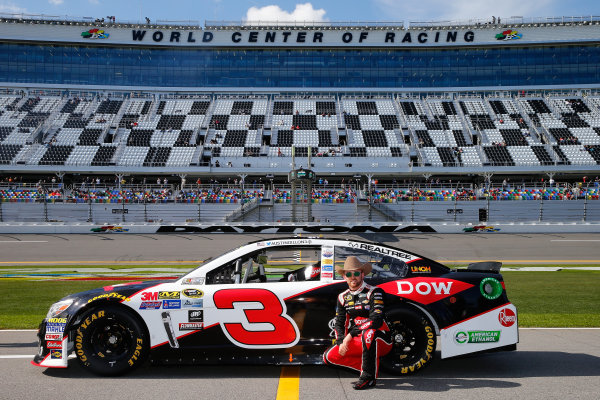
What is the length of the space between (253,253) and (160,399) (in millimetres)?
1706

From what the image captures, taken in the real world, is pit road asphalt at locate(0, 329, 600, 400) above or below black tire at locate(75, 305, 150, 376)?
below

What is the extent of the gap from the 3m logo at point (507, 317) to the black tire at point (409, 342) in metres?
0.75

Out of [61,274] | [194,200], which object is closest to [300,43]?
[194,200]

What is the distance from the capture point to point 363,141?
40750mm

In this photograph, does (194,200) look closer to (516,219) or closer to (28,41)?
(516,219)

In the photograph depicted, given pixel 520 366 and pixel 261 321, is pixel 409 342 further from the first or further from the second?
pixel 261 321

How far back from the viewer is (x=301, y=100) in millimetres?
49188

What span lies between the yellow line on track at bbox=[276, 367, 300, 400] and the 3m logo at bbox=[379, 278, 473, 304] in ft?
4.28

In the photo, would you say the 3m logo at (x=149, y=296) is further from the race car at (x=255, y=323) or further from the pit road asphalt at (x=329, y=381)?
the pit road asphalt at (x=329, y=381)

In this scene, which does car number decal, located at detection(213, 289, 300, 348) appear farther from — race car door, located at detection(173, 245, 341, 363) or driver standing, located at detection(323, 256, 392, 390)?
driver standing, located at detection(323, 256, 392, 390)

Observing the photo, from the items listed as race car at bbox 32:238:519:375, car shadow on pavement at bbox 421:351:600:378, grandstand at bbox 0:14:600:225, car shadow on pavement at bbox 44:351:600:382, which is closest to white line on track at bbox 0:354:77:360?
car shadow on pavement at bbox 44:351:600:382

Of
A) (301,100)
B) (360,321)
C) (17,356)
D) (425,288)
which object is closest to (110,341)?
(17,356)

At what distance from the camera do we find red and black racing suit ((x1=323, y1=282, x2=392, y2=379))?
148 inches

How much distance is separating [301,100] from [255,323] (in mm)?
46701
